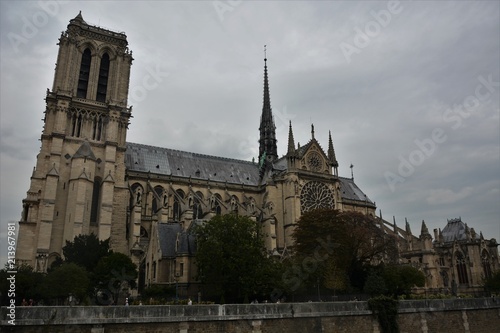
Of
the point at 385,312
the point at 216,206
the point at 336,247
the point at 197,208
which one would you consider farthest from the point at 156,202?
the point at 385,312

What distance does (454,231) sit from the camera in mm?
64562

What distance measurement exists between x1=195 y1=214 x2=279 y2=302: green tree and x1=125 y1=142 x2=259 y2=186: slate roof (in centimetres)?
2303

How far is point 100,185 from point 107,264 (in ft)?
50.4

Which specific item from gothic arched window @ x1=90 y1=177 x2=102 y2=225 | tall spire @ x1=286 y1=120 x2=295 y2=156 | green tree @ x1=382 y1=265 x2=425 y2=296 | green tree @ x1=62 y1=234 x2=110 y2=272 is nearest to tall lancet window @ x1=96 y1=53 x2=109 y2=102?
gothic arched window @ x1=90 y1=177 x2=102 y2=225

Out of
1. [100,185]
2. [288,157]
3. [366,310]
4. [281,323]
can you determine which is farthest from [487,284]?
[100,185]

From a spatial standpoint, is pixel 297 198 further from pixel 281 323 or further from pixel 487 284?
pixel 281 323

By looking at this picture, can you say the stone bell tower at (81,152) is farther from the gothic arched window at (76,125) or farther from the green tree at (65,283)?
the green tree at (65,283)

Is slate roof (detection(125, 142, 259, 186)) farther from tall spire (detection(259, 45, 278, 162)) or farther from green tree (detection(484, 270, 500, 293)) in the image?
green tree (detection(484, 270, 500, 293))

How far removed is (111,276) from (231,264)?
9.00 meters

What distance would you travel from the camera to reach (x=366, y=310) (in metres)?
22.7

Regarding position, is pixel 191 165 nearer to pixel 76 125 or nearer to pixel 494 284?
pixel 76 125

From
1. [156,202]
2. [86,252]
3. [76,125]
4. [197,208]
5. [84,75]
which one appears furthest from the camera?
[197,208]

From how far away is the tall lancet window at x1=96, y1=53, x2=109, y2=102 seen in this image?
47.0m

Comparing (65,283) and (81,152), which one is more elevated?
(81,152)
